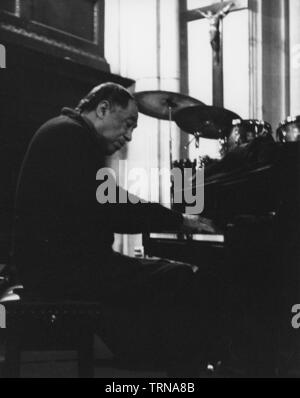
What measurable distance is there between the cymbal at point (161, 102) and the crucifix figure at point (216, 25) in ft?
2.57

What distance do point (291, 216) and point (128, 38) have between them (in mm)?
4029

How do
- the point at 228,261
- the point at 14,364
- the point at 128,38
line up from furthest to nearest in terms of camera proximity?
the point at 128,38, the point at 228,261, the point at 14,364

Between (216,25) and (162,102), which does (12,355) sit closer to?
(162,102)

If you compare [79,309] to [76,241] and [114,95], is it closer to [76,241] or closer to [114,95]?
[76,241]

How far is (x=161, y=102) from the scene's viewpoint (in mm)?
4926

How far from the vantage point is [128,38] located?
590 cm

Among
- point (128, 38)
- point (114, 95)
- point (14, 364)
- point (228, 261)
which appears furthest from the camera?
point (128, 38)

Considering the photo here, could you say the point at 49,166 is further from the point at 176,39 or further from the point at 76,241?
the point at 176,39

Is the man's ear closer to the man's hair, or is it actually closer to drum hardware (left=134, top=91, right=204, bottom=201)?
the man's hair

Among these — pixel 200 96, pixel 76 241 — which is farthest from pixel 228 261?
pixel 200 96

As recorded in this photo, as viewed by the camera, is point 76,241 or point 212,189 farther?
point 212,189

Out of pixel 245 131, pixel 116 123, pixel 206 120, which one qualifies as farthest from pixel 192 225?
pixel 206 120
